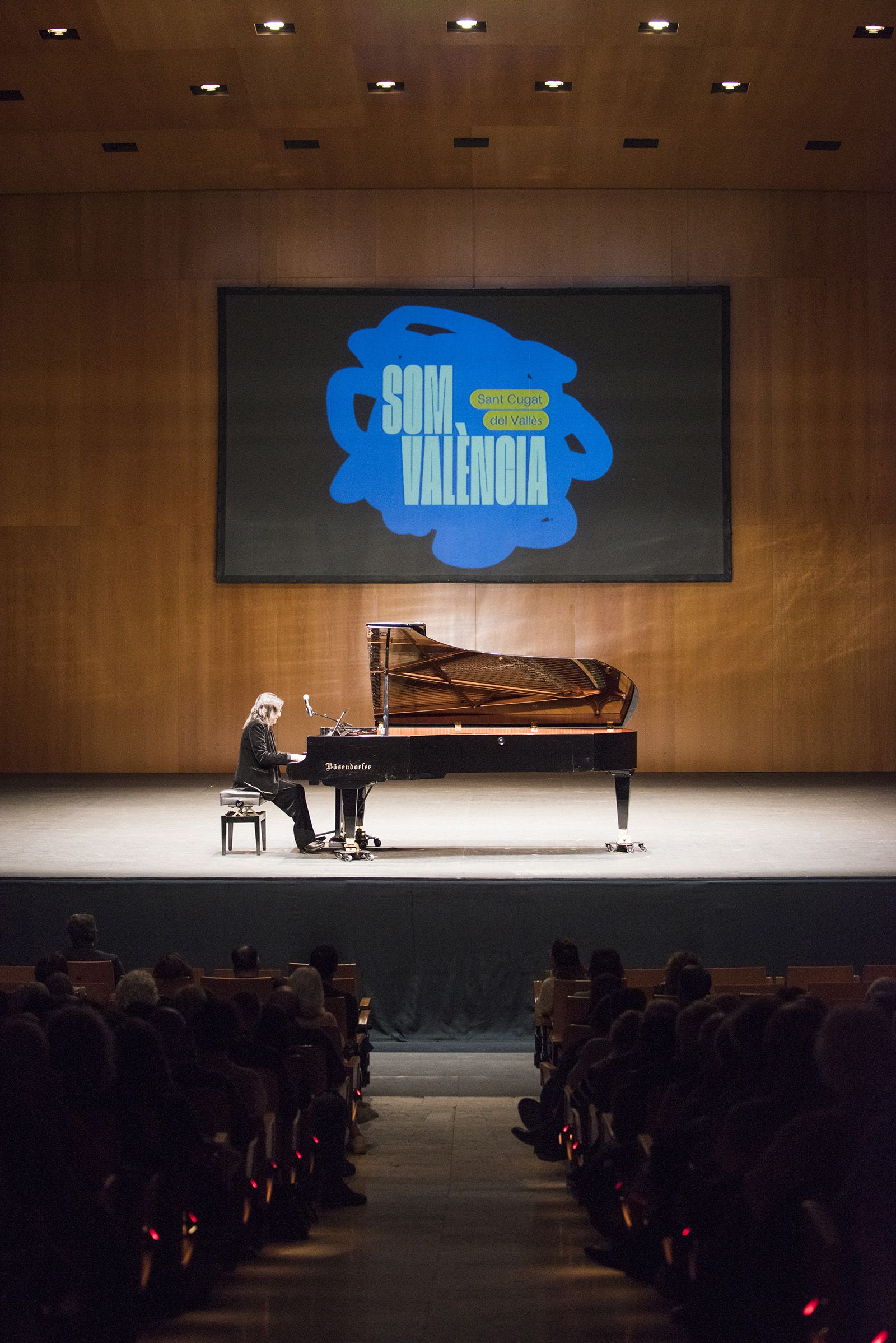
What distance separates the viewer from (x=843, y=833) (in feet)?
24.7

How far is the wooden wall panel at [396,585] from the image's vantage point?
11125 mm

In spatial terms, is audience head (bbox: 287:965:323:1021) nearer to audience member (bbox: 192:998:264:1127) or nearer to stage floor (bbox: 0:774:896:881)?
audience member (bbox: 192:998:264:1127)

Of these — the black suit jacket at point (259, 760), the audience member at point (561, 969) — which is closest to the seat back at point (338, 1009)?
the audience member at point (561, 969)

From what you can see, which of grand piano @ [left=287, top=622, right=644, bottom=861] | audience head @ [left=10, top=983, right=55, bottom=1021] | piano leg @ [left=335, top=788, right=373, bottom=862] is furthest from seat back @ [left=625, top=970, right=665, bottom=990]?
piano leg @ [left=335, top=788, right=373, bottom=862]

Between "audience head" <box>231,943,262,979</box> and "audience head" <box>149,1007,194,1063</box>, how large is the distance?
61.5 inches

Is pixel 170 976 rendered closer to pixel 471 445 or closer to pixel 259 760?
pixel 259 760

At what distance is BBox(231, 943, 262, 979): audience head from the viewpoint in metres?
4.65

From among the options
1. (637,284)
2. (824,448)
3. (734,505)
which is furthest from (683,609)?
(637,284)

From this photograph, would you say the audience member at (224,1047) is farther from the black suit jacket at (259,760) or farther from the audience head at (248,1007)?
the black suit jacket at (259,760)

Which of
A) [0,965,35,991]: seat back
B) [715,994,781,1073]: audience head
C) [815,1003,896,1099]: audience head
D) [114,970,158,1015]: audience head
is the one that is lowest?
[0,965,35,991]: seat back

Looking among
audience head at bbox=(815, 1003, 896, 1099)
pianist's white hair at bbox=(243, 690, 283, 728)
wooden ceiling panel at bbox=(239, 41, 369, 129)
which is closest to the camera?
audience head at bbox=(815, 1003, 896, 1099)

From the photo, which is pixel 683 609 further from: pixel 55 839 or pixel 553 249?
pixel 55 839

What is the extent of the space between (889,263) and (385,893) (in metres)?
7.84

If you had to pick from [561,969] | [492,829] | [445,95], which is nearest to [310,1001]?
[561,969]
